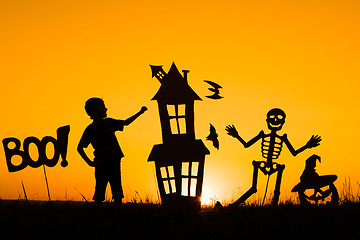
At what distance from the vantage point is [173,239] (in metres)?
6.52

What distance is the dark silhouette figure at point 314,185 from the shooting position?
10031 mm

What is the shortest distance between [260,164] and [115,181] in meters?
2.84

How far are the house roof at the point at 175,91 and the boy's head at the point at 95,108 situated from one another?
1.07 m

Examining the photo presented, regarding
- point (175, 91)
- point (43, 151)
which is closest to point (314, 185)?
point (175, 91)

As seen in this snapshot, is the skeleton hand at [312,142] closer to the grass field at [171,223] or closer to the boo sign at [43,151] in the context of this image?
the grass field at [171,223]

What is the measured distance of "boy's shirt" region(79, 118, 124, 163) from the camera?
30.9ft

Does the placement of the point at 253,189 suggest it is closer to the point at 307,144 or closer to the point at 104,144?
the point at 307,144

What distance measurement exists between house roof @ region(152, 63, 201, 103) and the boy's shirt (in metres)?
1.05

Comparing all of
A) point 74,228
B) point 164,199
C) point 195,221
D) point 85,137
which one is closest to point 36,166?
point 85,137

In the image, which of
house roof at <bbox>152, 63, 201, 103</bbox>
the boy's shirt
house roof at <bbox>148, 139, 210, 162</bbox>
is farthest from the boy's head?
house roof at <bbox>148, 139, 210, 162</bbox>

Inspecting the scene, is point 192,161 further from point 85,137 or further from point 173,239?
point 173,239

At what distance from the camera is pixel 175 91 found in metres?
9.98

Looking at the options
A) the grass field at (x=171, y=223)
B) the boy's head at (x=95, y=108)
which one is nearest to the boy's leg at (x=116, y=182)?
the grass field at (x=171, y=223)

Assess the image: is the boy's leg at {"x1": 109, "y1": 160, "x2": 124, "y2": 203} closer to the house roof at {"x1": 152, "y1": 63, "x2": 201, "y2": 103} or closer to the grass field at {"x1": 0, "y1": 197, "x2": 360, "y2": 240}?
the grass field at {"x1": 0, "y1": 197, "x2": 360, "y2": 240}
